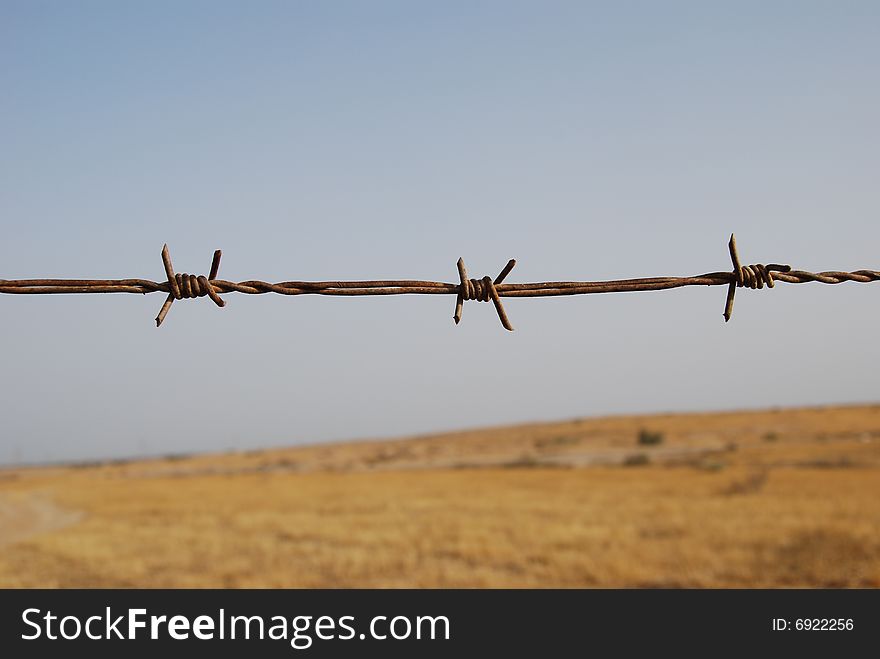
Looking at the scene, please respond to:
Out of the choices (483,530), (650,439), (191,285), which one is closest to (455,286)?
(191,285)

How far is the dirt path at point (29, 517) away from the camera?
27.2m

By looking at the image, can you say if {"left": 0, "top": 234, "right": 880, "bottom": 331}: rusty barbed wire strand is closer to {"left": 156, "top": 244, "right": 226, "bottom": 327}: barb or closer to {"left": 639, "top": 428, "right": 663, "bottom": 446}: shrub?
{"left": 156, "top": 244, "right": 226, "bottom": 327}: barb

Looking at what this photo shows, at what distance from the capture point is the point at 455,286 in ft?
7.71

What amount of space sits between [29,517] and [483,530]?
69.1 feet

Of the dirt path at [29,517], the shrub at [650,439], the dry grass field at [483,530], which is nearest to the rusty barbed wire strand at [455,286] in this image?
the dry grass field at [483,530]

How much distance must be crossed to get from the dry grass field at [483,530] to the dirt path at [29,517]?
0.13 meters

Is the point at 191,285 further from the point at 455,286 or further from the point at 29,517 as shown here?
the point at 29,517

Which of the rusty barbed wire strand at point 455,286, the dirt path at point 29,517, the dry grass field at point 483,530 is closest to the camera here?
the rusty barbed wire strand at point 455,286

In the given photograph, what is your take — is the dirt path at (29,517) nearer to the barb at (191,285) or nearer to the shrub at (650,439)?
the barb at (191,285)

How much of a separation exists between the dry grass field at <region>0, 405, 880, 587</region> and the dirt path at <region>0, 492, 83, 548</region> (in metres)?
0.13

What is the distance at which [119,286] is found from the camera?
212 centimetres
